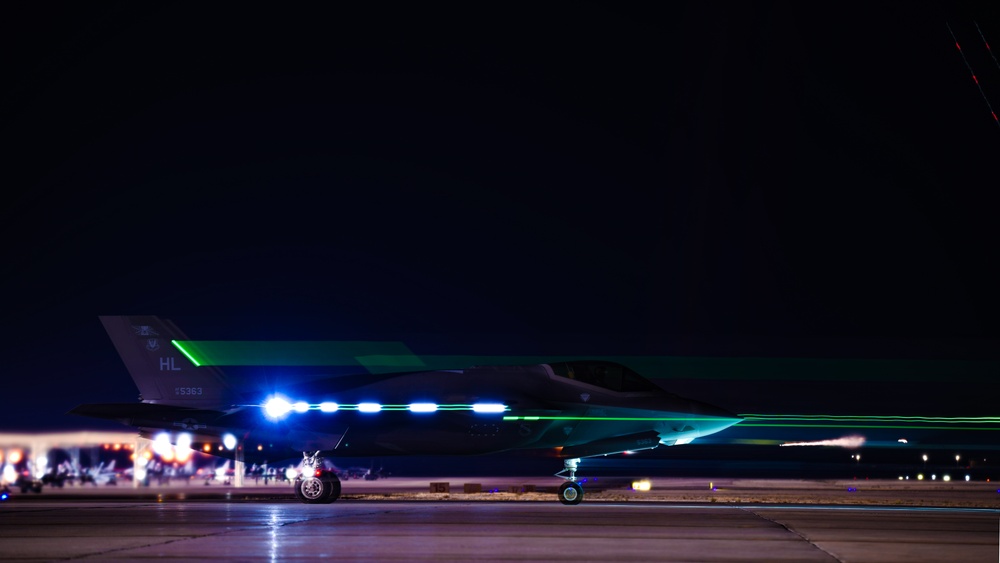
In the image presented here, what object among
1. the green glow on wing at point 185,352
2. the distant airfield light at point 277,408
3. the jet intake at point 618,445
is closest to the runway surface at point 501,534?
the jet intake at point 618,445

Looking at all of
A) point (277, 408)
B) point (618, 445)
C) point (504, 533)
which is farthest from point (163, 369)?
point (504, 533)

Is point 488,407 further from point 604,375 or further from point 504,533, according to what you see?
point 504,533

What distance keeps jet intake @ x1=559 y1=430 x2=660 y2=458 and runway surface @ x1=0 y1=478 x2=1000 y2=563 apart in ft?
4.26

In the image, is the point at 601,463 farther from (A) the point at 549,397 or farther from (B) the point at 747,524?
(B) the point at 747,524

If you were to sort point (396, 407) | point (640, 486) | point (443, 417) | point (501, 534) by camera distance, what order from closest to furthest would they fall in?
point (501, 534) → point (443, 417) → point (396, 407) → point (640, 486)

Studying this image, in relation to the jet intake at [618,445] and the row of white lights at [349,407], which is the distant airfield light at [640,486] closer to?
the jet intake at [618,445]

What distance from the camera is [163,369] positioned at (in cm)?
2495

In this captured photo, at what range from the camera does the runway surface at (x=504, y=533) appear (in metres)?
11.7

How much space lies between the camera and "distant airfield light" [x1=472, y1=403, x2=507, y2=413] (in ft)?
74.1

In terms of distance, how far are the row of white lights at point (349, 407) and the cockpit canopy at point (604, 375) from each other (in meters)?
1.96

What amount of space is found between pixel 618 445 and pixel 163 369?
11523 mm

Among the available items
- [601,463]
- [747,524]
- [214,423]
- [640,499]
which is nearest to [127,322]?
[214,423]

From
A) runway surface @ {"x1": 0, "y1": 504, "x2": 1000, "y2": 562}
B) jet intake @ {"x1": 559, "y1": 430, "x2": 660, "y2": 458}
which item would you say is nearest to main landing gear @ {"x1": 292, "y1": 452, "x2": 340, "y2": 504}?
runway surface @ {"x1": 0, "y1": 504, "x2": 1000, "y2": 562}

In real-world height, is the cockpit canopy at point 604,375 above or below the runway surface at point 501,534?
above
